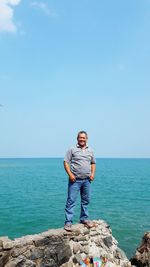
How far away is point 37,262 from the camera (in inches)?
349

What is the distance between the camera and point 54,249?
9062mm

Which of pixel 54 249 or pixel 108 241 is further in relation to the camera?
pixel 108 241

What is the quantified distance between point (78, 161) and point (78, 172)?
37cm

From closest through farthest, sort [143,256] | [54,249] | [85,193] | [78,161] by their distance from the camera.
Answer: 1. [54,249]
2. [78,161]
3. [85,193]
4. [143,256]

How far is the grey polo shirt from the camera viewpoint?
32.4 feet

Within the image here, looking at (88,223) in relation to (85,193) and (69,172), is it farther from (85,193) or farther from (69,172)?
(69,172)

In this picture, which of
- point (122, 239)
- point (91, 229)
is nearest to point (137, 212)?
point (122, 239)

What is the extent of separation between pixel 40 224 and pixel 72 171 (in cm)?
1538

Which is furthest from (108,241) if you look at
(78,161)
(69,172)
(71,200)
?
(78,161)

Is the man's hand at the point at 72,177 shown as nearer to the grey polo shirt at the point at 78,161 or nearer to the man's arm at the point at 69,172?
the man's arm at the point at 69,172

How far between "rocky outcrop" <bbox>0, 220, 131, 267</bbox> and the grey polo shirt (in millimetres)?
1762

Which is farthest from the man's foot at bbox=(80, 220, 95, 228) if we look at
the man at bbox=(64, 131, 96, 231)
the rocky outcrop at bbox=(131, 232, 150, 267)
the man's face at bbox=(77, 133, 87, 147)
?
the rocky outcrop at bbox=(131, 232, 150, 267)

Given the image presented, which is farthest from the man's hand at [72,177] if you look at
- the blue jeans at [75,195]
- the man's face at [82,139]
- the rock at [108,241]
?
the rock at [108,241]

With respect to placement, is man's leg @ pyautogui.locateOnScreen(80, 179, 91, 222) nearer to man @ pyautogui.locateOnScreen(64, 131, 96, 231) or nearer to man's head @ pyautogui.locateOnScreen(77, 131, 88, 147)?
man @ pyautogui.locateOnScreen(64, 131, 96, 231)
